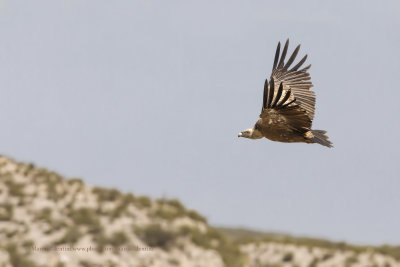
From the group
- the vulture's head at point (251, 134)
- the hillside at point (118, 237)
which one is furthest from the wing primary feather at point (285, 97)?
the hillside at point (118, 237)

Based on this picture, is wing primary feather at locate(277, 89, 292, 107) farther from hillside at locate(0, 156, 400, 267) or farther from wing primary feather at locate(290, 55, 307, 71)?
hillside at locate(0, 156, 400, 267)

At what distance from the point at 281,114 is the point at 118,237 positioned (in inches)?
764

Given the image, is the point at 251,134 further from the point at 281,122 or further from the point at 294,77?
the point at 294,77

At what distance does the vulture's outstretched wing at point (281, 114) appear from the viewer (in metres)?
11.8

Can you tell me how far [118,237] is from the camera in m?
30.2

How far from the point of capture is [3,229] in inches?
1204

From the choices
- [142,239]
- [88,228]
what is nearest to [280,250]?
[142,239]

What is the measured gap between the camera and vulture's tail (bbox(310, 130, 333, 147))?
12616 millimetres

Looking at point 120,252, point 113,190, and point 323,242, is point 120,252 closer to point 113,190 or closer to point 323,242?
point 113,190

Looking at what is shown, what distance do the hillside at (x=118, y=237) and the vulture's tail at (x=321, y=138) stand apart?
16.3 m

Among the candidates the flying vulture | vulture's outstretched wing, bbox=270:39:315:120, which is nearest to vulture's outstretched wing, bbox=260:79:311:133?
the flying vulture

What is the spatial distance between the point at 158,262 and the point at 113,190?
639 centimetres

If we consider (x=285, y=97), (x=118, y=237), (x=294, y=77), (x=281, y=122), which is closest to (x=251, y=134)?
(x=281, y=122)

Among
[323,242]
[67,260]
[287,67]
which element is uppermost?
[287,67]
